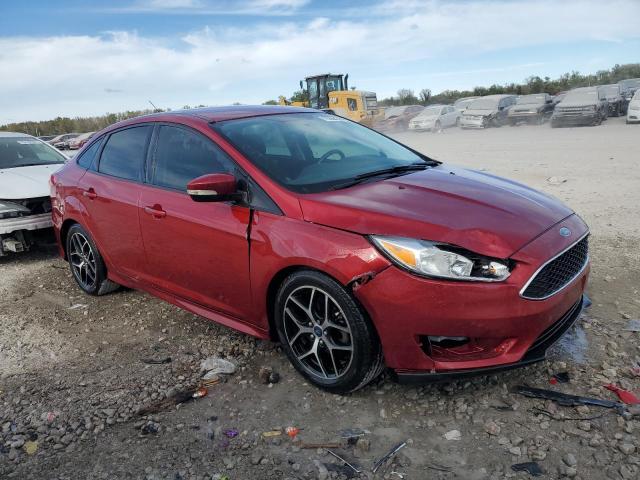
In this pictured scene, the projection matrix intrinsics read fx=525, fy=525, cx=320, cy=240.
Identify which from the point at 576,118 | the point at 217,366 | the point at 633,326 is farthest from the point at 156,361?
the point at 576,118

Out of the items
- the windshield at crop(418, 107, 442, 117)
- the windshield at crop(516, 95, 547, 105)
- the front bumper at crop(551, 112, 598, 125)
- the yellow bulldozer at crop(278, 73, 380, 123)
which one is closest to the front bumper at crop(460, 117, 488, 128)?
the windshield at crop(418, 107, 442, 117)

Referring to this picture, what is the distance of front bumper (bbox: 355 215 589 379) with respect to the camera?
2557mm

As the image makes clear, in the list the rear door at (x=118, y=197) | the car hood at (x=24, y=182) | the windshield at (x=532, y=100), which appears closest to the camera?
Answer: the rear door at (x=118, y=197)

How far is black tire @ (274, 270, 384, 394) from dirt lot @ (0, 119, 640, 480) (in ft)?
0.50

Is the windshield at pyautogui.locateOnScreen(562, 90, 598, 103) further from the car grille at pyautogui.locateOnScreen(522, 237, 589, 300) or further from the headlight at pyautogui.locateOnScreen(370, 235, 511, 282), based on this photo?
the headlight at pyautogui.locateOnScreen(370, 235, 511, 282)

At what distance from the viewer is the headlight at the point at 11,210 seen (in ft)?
19.7

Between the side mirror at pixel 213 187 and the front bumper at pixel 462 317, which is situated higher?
the side mirror at pixel 213 187

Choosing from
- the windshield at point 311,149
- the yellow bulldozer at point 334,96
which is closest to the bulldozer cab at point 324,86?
the yellow bulldozer at point 334,96

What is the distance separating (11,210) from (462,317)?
5.52 m

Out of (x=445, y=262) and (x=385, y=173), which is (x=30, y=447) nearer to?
(x=445, y=262)

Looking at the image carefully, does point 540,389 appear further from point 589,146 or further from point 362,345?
point 589,146

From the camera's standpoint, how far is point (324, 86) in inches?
968

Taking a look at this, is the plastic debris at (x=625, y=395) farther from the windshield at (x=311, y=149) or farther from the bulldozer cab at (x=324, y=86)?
the bulldozer cab at (x=324, y=86)

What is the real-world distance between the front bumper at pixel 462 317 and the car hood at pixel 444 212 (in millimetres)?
149
